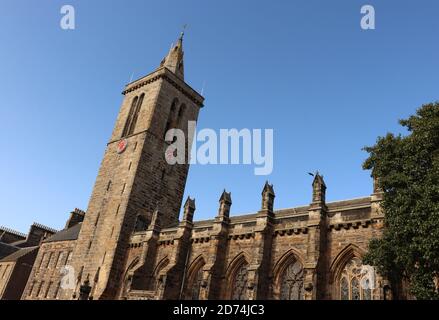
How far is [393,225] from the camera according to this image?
1578cm

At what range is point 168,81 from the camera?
135ft

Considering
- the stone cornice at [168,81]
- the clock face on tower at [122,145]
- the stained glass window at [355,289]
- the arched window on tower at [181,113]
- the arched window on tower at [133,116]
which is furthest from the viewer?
the arched window on tower at [181,113]

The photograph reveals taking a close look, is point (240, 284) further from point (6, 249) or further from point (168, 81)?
point (6, 249)

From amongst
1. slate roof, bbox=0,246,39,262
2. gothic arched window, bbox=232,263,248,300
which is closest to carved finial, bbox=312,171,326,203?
gothic arched window, bbox=232,263,248,300

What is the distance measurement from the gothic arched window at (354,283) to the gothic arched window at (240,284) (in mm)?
6926

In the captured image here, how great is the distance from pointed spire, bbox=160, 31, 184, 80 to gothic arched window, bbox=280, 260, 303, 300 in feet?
91.3

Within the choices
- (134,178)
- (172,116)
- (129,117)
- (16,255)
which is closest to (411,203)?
(134,178)

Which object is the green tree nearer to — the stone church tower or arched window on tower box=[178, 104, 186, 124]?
the stone church tower

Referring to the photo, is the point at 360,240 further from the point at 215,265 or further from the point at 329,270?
the point at 215,265

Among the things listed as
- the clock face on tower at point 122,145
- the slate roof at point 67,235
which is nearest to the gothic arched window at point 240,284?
the clock face on tower at point 122,145

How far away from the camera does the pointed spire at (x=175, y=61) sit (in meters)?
43.9

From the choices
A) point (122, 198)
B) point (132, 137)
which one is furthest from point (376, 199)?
point (132, 137)

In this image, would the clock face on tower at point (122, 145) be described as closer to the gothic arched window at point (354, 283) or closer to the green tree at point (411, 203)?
the gothic arched window at point (354, 283)

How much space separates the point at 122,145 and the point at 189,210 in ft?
43.0
